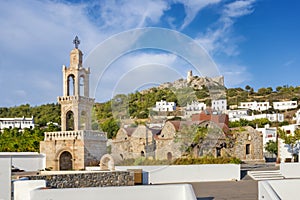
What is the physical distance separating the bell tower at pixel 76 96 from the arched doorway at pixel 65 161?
51.4 inches

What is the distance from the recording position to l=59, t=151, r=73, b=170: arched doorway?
17375 mm

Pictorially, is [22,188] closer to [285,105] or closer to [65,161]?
[65,161]

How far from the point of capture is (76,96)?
59.1 ft

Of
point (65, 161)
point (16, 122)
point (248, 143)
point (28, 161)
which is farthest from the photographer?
point (16, 122)

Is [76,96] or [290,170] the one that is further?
[76,96]

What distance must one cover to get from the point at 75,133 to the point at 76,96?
190cm

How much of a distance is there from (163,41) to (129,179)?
16.3ft

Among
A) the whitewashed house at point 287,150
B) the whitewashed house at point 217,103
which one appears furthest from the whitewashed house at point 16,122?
the whitewashed house at point 217,103

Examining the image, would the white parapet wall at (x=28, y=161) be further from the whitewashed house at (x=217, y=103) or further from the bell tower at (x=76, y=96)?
the whitewashed house at (x=217, y=103)

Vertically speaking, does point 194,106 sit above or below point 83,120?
Answer: above

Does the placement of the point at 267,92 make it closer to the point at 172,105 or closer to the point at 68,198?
the point at 172,105

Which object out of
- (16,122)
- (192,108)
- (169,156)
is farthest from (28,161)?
(16,122)

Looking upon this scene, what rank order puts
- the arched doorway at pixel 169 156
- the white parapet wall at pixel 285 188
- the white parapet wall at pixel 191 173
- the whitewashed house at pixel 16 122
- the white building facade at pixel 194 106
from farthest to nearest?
the whitewashed house at pixel 16 122, the white parapet wall at pixel 191 173, the arched doorway at pixel 169 156, the white building facade at pixel 194 106, the white parapet wall at pixel 285 188

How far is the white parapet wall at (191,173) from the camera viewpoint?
12969 mm
